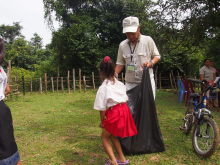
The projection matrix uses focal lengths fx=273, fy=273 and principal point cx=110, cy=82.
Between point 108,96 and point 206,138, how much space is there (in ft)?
→ 5.12

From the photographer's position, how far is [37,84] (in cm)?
1947

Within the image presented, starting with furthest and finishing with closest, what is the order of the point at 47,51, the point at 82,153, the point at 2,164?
the point at 47,51 < the point at 82,153 < the point at 2,164

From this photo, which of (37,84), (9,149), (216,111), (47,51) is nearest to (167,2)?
(216,111)

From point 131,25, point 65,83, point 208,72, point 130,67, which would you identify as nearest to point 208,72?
point 208,72

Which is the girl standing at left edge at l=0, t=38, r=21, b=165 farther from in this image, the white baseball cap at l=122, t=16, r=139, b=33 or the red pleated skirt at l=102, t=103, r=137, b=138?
the white baseball cap at l=122, t=16, r=139, b=33

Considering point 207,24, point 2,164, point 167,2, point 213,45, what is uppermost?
point 167,2

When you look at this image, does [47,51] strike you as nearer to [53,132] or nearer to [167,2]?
[167,2]

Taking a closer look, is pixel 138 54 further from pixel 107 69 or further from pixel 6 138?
pixel 6 138

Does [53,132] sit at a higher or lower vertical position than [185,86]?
lower

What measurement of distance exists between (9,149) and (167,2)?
10.1 metres

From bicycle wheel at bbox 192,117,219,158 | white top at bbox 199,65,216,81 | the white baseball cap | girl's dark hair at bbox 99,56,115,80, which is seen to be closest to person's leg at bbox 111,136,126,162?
girl's dark hair at bbox 99,56,115,80

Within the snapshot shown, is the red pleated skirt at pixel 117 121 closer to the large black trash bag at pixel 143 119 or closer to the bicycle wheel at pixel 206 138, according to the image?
the large black trash bag at pixel 143 119

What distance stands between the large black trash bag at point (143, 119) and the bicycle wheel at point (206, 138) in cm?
55

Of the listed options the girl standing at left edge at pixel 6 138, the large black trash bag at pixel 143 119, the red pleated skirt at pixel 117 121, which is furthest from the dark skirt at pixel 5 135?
the large black trash bag at pixel 143 119
